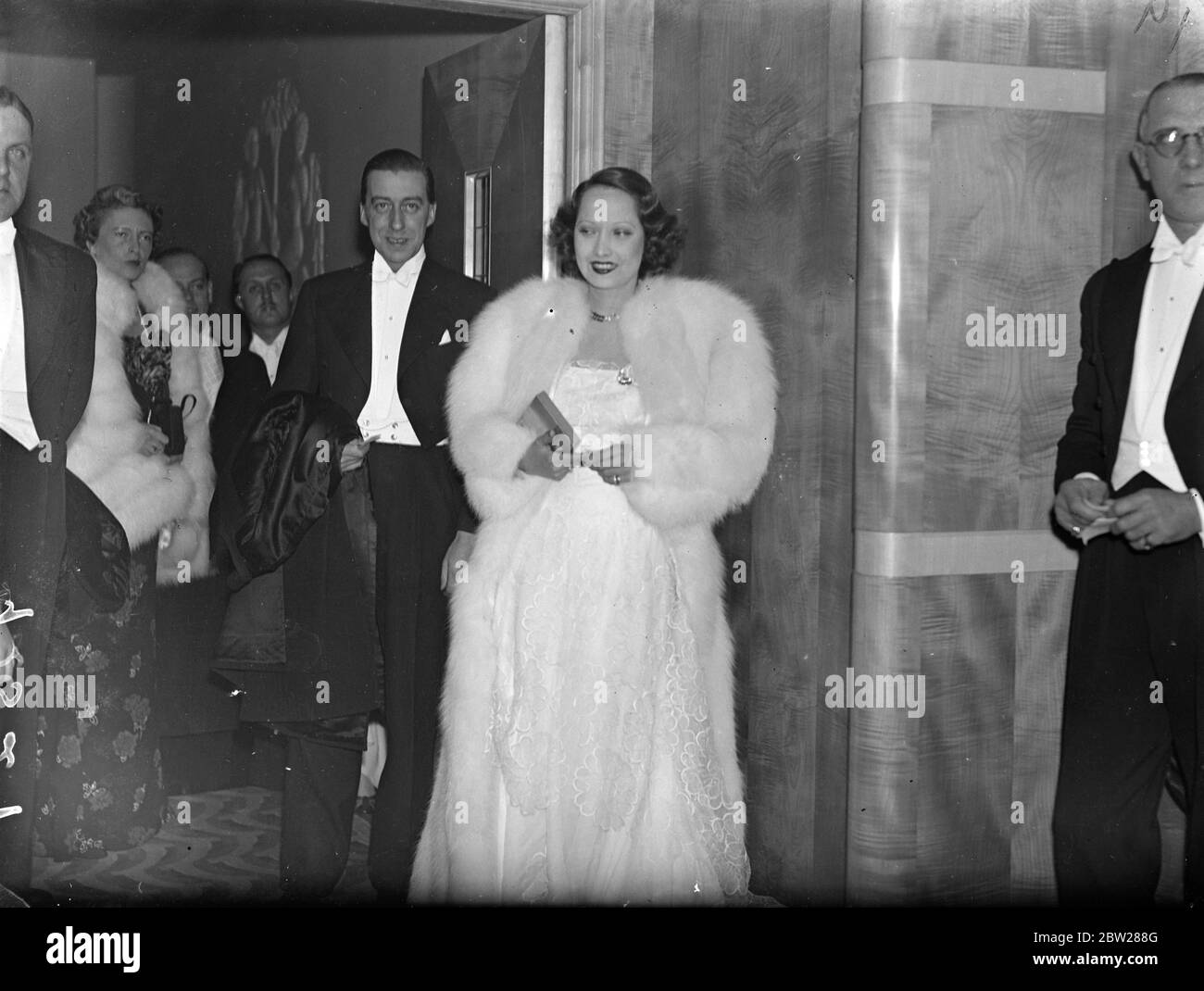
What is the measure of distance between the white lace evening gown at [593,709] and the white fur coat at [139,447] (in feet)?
2.09

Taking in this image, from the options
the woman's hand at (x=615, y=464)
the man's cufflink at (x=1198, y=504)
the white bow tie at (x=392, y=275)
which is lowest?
the man's cufflink at (x=1198, y=504)

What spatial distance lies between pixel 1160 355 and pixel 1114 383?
3.9 inches

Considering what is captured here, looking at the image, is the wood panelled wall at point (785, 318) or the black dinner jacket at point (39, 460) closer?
the black dinner jacket at point (39, 460)

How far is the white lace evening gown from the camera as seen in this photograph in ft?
8.49

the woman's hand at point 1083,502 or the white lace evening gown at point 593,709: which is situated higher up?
the woman's hand at point 1083,502

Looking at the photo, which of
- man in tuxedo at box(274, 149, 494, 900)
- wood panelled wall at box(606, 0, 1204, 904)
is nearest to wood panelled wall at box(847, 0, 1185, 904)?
wood panelled wall at box(606, 0, 1204, 904)

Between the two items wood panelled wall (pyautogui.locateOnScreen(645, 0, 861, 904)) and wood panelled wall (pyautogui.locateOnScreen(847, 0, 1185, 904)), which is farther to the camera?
wood panelled wall (pyautogui.locateOnScreen(645, 0, 861, 904))

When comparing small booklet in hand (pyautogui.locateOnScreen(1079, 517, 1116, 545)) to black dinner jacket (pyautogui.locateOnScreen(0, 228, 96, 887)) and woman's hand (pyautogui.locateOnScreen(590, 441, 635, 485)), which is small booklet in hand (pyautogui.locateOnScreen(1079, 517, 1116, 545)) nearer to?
woman's hand (pyautogui.locateOnScreen(590, 441, 635, 485))

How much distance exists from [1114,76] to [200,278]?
6.06ft

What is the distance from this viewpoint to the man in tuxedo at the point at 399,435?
2617 mm

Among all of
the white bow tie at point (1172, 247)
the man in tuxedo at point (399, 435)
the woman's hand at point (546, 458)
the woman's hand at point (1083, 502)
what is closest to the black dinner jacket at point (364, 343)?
the man in tuxedo at point (399, 435)

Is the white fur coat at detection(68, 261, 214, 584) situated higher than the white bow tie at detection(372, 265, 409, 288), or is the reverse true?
the white bow tie at detection(372, 265, 409, 288)

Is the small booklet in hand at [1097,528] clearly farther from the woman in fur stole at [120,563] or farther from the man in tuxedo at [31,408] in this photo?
the man in tuxedo at [31,408]

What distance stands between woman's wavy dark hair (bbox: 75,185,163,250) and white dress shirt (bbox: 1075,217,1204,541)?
1.92 metres
